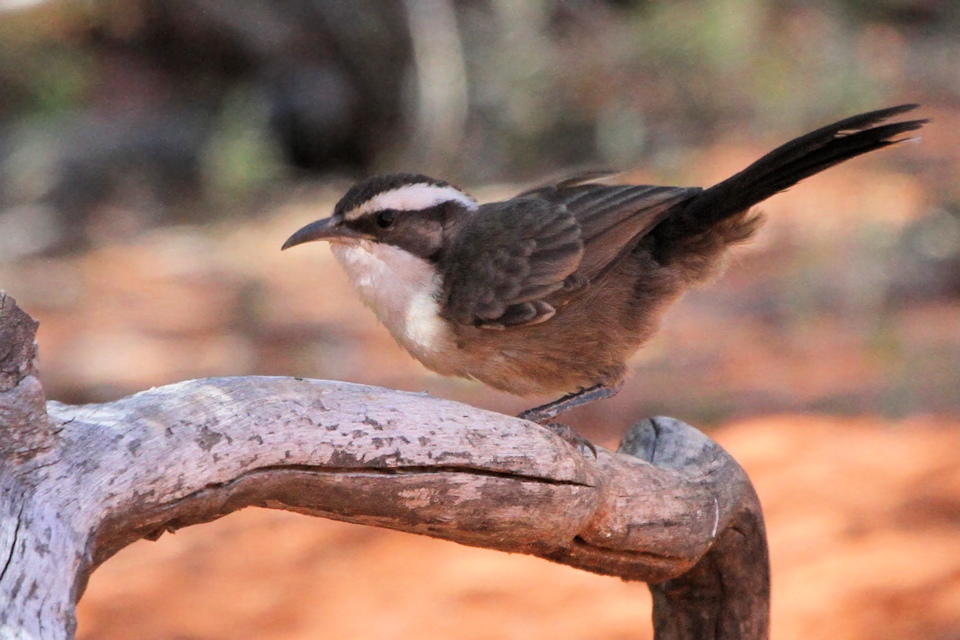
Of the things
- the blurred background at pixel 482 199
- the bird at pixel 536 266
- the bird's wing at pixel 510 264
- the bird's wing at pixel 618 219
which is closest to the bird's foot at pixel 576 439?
the bird at pixel 536 266

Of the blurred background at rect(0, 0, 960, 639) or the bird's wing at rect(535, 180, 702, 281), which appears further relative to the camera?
the blurred background at rect(0, 0, 960, 639)

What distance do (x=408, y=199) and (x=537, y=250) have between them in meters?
0.53

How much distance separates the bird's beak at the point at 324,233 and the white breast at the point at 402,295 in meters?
0.06

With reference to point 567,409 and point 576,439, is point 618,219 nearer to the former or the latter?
point 567,409

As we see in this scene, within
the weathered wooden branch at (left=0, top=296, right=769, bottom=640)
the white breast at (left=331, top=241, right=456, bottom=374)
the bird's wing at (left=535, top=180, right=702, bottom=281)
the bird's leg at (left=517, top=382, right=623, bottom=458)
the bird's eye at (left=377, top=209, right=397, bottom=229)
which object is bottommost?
the weathered wooden branch at (left=0, top=296, right=769, bottom=640)

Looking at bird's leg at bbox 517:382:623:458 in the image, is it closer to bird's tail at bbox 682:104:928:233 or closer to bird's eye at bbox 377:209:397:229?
bird's tail at bbox 682:104:928:233

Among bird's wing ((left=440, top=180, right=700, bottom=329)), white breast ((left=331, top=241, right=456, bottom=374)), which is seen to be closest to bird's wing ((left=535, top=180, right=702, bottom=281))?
bird's wing ((left=440, top=180, right=700, bottom=329))

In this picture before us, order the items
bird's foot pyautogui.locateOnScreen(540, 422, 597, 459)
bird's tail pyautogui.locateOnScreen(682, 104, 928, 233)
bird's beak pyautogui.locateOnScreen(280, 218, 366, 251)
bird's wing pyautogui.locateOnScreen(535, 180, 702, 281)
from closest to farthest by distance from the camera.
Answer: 1. bird's foot pyautogui.locateOnScreen(540, 422, 597, 459)
2. bird's tail pyautogui.locateOnScreen(682, 104, 928, 233)
3. bird's beak pyautogui.locateOnScreen(280, 218, 366, 251)
4. bird's wing pyautogui.locateOnScreen(535, 180, 702, 281)

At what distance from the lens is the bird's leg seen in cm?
329

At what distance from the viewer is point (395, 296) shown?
392 cm

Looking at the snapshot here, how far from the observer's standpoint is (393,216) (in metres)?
4.00

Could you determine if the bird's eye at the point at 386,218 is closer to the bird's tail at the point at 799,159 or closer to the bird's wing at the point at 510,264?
the bird's wing at the point at 510,264

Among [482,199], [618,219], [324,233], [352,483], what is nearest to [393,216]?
[324,233]

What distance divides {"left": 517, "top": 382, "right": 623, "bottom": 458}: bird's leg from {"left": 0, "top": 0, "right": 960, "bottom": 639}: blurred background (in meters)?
0.88
